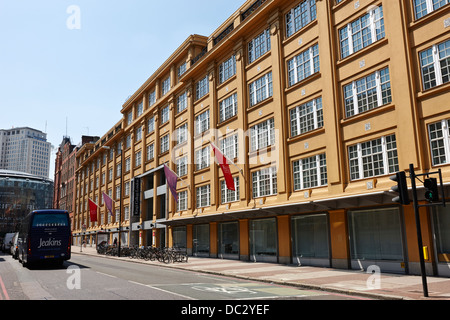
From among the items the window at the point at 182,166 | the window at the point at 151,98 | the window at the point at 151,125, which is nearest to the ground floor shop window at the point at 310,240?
the window at the point at 182,166

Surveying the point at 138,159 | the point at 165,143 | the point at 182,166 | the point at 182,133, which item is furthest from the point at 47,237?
the point at 138,159

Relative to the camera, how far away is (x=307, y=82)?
24.0m

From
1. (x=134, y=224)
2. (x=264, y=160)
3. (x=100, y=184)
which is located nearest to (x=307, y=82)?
(x=264, y=160)

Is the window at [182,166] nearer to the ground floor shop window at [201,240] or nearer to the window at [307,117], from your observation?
the ground floor shop window at [201,240]

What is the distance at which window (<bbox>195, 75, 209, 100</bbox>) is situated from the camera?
3620 cm

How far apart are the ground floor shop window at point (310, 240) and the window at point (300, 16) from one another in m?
12.4

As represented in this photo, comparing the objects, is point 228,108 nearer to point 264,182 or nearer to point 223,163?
point 223,163

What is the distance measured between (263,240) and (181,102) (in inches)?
784

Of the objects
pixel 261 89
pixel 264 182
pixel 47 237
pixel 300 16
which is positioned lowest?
pixel 47 237

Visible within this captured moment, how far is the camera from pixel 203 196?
115ft

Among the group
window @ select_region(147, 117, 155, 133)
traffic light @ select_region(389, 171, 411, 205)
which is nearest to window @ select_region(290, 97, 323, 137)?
traffic light @ select_region(389, 171, 411, 205)

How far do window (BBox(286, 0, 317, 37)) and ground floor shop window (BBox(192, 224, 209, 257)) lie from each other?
1793 centimetres
